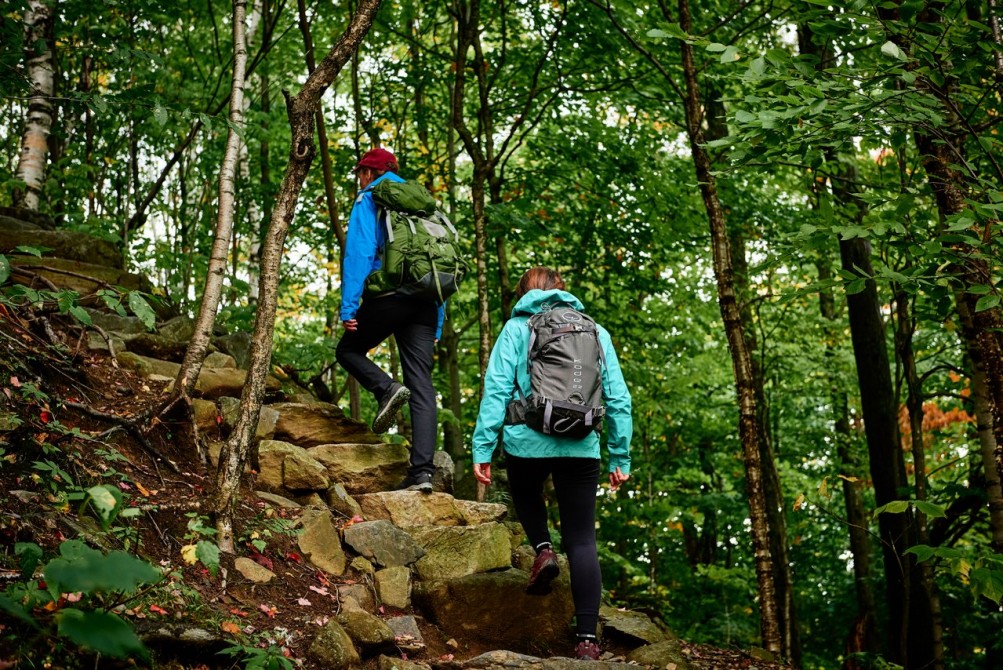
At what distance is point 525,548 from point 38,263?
16.3 ft

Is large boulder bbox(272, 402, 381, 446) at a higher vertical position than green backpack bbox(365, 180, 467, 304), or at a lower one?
lower

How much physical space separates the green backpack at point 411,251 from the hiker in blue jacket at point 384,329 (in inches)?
3.5

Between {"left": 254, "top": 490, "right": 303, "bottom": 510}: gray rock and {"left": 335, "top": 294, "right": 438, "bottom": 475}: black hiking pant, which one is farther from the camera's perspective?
{"left": 335, "top": 294, "right": 438, "bottom": 475}: black hiking pant

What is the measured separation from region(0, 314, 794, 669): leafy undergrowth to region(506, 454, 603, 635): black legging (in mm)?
926

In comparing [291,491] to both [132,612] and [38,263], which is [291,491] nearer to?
[132,612]

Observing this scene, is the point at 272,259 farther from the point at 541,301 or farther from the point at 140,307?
the point at 541,301

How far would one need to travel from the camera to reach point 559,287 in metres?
5.25

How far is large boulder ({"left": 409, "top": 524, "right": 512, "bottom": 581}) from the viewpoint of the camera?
5.67 meters

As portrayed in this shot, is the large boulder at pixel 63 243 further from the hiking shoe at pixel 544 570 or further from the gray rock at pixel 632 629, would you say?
the gray rock at pixel 632 629

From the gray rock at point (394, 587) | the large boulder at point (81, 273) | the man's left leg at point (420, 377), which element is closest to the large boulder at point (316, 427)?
the man's left leg at point (420, 377)

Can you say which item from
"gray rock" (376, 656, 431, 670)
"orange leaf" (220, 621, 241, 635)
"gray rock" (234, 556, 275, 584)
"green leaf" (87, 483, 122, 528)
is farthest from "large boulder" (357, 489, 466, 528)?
"green leaf" (87, 483, 122, 528)

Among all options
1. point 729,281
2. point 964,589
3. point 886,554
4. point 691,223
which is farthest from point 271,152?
point 964,589

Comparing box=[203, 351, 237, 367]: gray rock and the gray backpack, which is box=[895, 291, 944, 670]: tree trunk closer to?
the gray backpack

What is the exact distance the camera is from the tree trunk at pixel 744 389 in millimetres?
6078
